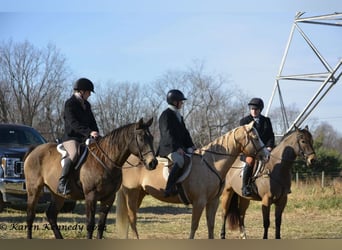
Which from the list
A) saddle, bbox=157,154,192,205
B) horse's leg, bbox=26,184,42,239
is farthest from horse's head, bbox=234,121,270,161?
horse's leg, bbox=26,184,42,239

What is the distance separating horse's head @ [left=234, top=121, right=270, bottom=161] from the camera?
8.86 m

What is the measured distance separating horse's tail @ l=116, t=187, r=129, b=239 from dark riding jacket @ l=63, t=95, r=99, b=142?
1577mm

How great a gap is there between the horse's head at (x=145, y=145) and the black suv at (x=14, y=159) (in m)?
3.61

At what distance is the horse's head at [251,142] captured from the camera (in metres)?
8.86

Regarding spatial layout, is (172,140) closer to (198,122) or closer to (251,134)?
(251,134)

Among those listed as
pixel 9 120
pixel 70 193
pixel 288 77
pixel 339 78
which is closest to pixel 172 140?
pixel 70 193

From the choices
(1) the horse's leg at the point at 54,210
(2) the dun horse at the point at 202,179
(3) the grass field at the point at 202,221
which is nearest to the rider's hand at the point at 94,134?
(2) the dun horse at the point at 202,179

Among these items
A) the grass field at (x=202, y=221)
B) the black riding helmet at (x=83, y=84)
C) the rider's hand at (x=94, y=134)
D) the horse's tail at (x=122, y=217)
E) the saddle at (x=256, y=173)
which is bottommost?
the grass field at (x=202, y=221)

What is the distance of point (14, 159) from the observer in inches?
436

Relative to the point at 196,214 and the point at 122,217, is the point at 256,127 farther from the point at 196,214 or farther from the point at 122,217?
the point at 122,217

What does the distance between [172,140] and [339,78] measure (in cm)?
474

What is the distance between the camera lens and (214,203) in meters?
8.84

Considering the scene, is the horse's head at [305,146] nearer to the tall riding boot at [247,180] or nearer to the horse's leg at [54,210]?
the tall riding boot at [247,180]

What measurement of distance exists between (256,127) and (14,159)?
5.16m
